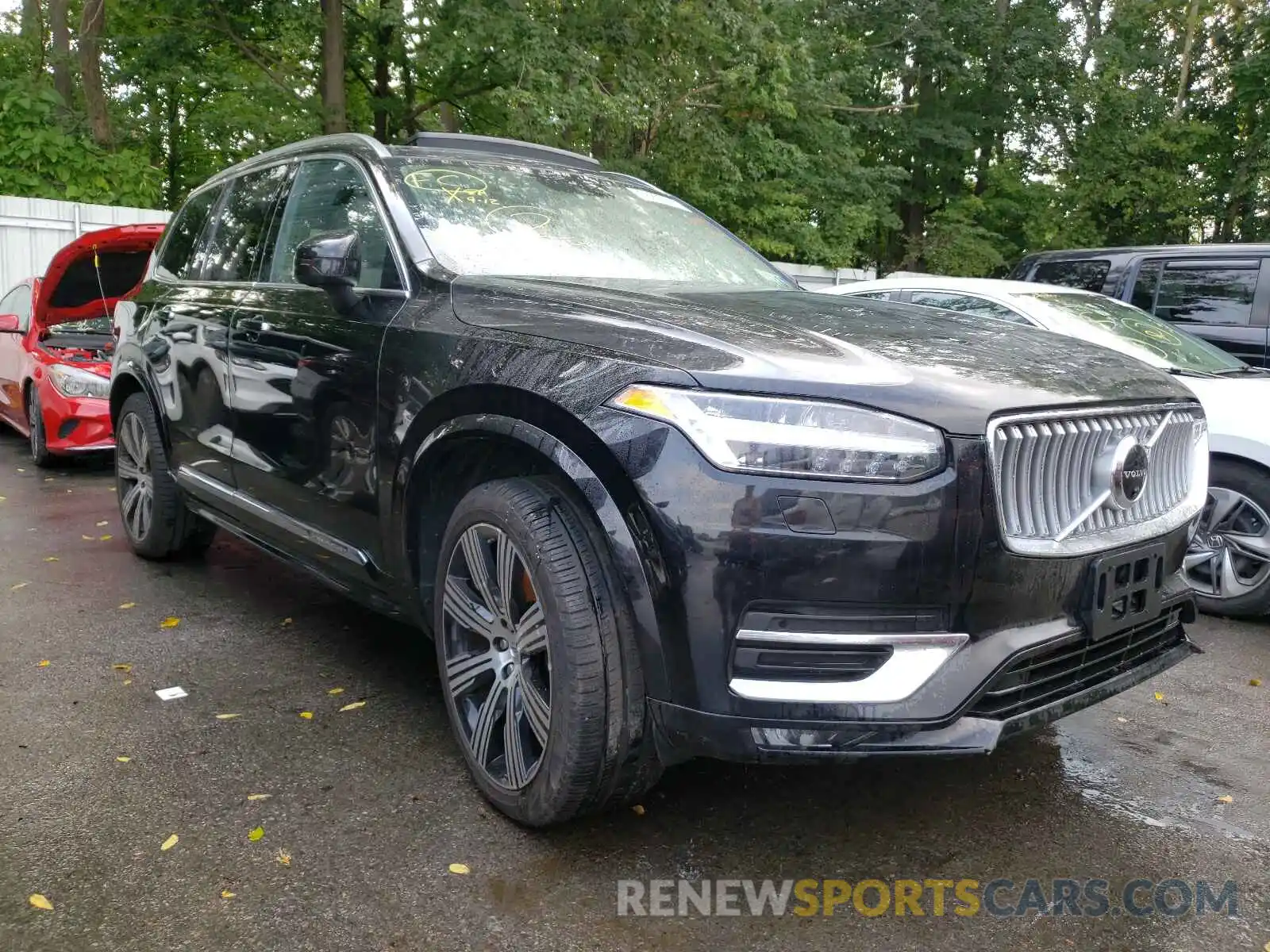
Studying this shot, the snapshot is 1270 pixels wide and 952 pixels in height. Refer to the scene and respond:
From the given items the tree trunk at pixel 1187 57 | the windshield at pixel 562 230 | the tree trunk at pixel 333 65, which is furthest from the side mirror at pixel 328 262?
the tree trunk at pixel 1187 57

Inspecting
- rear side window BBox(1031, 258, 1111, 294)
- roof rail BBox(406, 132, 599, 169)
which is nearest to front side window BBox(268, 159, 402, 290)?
roof rail BBox(406, 132, 599, 169)

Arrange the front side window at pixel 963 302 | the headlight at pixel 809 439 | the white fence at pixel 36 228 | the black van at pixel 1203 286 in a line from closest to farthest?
the headlight at pixel 809 439 < the front side window at pixel 963 302 < the black van at pixel 1203 286 < the white fence at pixel 36 228

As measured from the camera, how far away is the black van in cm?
671

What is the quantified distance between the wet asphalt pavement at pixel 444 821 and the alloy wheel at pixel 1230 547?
841 mm

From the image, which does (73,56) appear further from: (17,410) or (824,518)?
(824,518)

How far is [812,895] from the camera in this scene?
8.11ft

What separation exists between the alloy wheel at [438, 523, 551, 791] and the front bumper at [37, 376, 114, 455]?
558 centimetres

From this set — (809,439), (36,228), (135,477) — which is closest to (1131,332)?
(809,439)

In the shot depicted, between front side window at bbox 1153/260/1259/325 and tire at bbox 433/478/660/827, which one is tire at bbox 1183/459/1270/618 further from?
tire at bbox 433/478/660/827

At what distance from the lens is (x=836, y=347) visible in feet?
8.14

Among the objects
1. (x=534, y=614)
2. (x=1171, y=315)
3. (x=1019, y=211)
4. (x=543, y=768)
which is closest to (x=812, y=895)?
(x=543, y=768)

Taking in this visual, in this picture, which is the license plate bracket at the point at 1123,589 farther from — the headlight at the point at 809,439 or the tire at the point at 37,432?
the tire at the point at 37,432

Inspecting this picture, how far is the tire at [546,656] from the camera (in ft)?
7.86

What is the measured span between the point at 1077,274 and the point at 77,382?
281 inches
